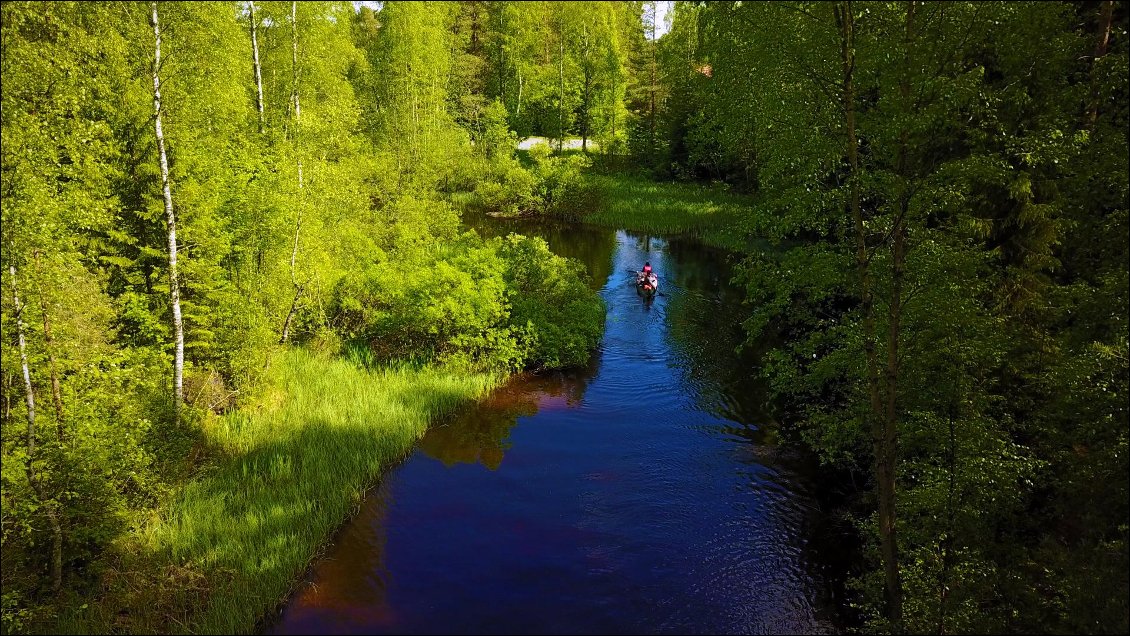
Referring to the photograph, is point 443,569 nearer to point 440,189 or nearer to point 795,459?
point 795,459

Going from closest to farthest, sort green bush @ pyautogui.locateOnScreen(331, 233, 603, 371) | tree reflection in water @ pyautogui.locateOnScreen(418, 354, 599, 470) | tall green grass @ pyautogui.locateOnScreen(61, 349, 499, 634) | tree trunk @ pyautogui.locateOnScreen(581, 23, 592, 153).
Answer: tall green grass @ pyautogui.locateOnScreen(61, 349, 499, 634), tree reflection in water @ pyautogui.locateOnScreen(418, 354, 599, 470), green bush @ pyautogui.locateOnScreen(331, 233, 603, 371), tree trunk @ pyautogui.locateOnScreen(581, 23, 592, 153)

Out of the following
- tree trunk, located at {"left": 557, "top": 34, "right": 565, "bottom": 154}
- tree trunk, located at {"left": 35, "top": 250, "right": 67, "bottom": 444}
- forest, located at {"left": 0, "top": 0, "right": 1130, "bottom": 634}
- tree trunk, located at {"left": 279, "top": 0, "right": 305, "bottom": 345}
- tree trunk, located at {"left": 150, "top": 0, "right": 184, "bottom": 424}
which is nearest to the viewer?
forest, located at {"left": 0, "top": 0, "right": 1130, "bottom": 634}

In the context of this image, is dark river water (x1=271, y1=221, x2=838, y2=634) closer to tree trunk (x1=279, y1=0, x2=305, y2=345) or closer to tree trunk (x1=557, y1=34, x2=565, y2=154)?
tree trunk (x1=279, y1=0, x2=305, y2=345)

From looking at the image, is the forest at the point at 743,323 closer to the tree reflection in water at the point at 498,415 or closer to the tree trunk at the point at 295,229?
the tree trunk at the point at 295,229

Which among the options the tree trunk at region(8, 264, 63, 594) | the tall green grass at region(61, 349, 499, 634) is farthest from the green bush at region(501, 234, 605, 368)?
the tree trunk at region(8, 264, 63, 594)

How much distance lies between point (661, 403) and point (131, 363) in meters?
13.9

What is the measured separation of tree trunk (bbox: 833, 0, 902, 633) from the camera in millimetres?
8734

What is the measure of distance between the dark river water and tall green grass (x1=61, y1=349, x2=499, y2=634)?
0.61 metres

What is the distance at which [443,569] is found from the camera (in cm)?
1230

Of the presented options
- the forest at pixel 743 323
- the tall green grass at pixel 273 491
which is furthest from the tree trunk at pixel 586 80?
the tall green grass at pixel 273 491

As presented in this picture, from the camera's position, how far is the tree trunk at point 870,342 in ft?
28.7

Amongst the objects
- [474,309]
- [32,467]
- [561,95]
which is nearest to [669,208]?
[561,95]

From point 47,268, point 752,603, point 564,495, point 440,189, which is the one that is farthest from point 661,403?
point 440,189

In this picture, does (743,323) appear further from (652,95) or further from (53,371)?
(652,95)
